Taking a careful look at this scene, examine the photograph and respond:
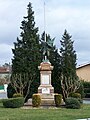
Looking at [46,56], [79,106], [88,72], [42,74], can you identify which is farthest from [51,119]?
[88,72]

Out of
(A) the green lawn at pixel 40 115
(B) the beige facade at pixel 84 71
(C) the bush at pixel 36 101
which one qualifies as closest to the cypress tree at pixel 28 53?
(C) the bush at pixel 36 101

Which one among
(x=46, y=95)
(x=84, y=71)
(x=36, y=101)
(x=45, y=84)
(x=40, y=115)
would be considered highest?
(x=84, y=71)

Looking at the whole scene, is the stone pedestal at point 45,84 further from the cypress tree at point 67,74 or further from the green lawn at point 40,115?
the green lawn at point 40,115

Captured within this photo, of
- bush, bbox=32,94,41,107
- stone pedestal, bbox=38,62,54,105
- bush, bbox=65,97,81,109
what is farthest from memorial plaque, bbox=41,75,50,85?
bush, bbox=65,97,81,109

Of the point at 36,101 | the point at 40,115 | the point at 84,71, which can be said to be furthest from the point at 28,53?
the point at 84,71

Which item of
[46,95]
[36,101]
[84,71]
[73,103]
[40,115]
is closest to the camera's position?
[40,115]

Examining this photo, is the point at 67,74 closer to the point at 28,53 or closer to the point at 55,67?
the point at 55,67

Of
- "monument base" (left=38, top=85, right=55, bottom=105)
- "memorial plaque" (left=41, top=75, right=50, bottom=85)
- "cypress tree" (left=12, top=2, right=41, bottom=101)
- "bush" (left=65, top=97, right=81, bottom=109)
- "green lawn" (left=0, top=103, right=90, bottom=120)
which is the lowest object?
"green lawn" (left=0, top=103, right=90, bottom=120)

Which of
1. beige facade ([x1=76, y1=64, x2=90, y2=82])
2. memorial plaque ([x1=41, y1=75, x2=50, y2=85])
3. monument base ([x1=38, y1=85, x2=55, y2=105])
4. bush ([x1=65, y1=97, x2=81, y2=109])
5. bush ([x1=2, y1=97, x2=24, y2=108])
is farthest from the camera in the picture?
beige facade ([x1=76, y1=64, x2=90, y2=82])

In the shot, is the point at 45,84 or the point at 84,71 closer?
the point at 45,84

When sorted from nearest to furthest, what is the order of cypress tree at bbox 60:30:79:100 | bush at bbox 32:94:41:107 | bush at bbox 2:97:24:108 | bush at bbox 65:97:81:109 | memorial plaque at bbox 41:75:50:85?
bush at bbox 2:97:24:108
bush at bbox 65:97:81:109
bush at bbox 32:94:41:107
memorial plaque at bbox 41:75:50:85
cypress tree at bbox 60:30:79:100

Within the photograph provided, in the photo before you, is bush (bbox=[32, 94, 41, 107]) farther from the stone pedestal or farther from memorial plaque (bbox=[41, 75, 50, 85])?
memorial plaque (bbox=[41, 75, 50, 85])

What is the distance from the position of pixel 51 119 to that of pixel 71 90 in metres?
17.6

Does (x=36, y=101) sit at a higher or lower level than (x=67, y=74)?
lower
